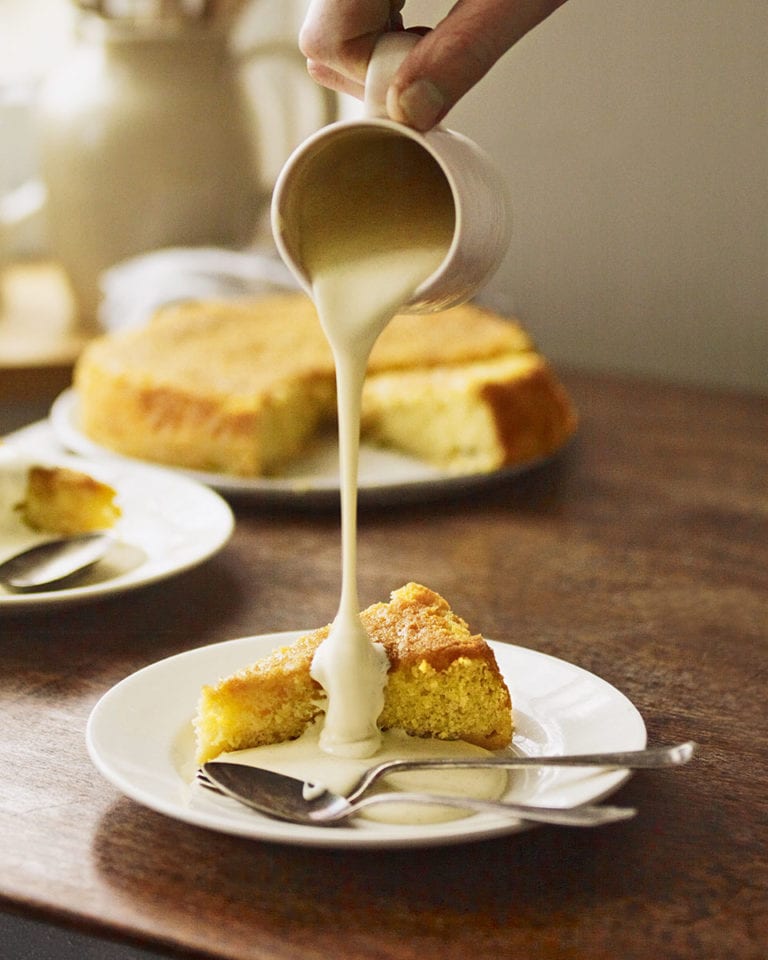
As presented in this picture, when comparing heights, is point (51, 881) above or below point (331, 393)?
above

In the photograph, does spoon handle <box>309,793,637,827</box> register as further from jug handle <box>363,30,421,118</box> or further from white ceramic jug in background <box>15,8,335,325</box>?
white ceramic jug in background <box>15,8,335,325</box>

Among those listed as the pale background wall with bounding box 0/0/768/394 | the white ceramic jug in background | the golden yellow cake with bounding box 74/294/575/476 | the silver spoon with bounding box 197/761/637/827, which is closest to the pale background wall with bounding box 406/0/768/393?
the pale background wall with bounding box 0/0/768/394

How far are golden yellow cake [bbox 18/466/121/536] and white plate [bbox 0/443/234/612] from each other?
11 millimetres

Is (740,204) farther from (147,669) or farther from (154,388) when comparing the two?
(147,669)

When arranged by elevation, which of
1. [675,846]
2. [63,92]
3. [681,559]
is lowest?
[681,559]

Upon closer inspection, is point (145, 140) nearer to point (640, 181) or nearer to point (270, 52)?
point (270, 52)

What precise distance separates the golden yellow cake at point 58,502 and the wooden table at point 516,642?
0.41ft

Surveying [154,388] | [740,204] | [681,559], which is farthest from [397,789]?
[740,204]

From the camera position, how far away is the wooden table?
0.81m

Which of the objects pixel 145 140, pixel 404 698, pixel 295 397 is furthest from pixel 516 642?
pixel 145 140

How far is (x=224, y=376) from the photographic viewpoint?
2039mm

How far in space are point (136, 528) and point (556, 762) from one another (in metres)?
0.77

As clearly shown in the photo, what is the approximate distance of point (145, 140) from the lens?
2.78 m

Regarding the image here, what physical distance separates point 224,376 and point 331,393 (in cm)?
18
